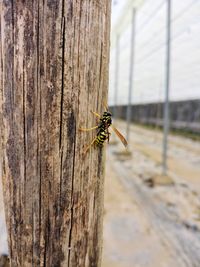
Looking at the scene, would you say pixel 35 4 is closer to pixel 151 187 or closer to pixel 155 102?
pixel 151 187

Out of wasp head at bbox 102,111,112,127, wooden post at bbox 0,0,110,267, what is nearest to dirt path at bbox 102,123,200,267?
wooden post at bbox 0,0,110,267

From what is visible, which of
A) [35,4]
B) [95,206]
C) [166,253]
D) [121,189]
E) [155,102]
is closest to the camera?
[35,4]

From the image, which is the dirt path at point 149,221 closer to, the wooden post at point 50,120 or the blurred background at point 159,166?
the blurred background at point 159,166

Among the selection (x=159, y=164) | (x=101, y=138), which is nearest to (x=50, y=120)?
(x=101, y=138)

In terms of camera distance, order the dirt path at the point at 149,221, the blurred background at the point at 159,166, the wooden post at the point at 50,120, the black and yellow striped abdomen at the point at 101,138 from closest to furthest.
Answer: the wooden post at the point at 50,120 < the black and yellow striped abdomen at the point at 101,138 < the dirt path at the point at 149,221 < the blurred background at the point at 159,166

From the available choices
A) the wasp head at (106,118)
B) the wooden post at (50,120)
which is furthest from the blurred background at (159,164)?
the wasp head at (106,118)

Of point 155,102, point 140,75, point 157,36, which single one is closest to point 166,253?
point 157,36

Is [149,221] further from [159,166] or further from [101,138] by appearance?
[159,166]
